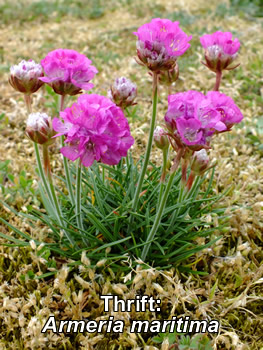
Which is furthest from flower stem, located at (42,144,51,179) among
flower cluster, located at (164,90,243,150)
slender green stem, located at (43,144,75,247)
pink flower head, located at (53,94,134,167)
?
flower cluster, located at (164,90,243,150)

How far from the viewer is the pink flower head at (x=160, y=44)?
1203 mm

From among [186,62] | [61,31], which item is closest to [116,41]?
[61,31]

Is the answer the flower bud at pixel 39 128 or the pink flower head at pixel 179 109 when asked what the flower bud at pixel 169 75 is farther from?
the flower bud at pixel 39 128

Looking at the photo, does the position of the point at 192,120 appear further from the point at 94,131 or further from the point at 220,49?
the point at 220,49

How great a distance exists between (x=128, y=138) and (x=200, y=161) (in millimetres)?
344

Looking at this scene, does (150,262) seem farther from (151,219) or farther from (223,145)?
(223,145)

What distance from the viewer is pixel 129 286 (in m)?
1.68

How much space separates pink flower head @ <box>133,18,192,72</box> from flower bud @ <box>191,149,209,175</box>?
0.37 m

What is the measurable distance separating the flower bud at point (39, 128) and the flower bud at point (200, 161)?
54 cm

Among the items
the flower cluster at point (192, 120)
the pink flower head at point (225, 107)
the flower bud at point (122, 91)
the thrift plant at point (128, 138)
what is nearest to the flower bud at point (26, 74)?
the thrift plant at point (128, 138)

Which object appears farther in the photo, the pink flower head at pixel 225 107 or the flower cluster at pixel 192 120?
the pink flower head at pixel 225 107

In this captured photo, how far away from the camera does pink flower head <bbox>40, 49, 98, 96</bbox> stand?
1.34 meters

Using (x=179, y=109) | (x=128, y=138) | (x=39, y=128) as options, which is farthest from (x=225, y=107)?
(x=39, y=128)

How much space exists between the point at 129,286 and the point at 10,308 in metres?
0.50
